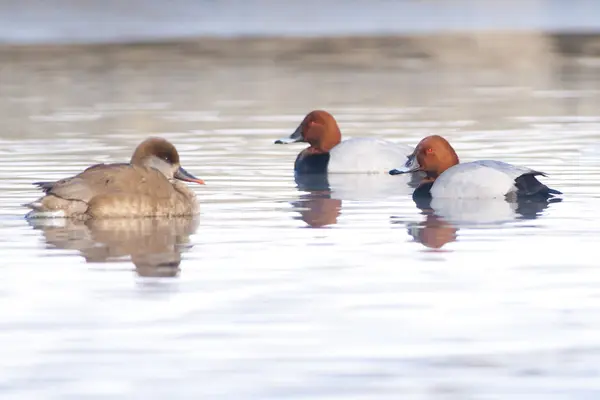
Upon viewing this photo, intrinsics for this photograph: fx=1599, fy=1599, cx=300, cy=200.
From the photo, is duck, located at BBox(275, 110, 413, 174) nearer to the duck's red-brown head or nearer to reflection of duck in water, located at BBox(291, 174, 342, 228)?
reflection of duck in water, located at BBox(291, 174, 342, 228)

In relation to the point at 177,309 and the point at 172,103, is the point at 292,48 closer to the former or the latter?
the point at 172,103

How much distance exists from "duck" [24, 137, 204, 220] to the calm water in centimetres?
14

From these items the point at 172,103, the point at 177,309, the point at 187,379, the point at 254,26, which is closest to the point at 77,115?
the point at 172,103

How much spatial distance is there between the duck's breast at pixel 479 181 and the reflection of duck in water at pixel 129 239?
2199 millimetres

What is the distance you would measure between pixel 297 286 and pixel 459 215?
3212 mm

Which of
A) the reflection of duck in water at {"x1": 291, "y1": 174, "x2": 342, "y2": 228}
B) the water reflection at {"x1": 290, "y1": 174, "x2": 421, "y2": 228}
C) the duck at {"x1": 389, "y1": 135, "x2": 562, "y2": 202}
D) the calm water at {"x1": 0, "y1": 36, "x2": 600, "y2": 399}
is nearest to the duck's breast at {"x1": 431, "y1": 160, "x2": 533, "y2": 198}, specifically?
the duck at {"x1": 389, "y1": 135, "x2": 562, "y2": 202}

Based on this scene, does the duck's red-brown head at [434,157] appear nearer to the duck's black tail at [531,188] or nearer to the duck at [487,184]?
the duck at [487,184]

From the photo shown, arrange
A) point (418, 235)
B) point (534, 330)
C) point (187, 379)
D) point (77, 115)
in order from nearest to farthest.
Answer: point (187, 379), point (534, 330), point (418, 235), point (77, 115)

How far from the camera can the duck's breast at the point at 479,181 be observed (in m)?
11.6

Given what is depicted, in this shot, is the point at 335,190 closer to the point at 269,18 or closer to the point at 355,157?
the point at 355,157

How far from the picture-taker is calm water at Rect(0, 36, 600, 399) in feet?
19.9

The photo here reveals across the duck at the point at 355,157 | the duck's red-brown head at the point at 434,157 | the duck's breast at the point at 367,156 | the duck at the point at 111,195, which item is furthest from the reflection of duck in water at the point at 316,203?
the duck at the point at 111,195

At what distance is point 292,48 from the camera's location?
1320 inches

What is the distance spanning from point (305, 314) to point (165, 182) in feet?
11.5
